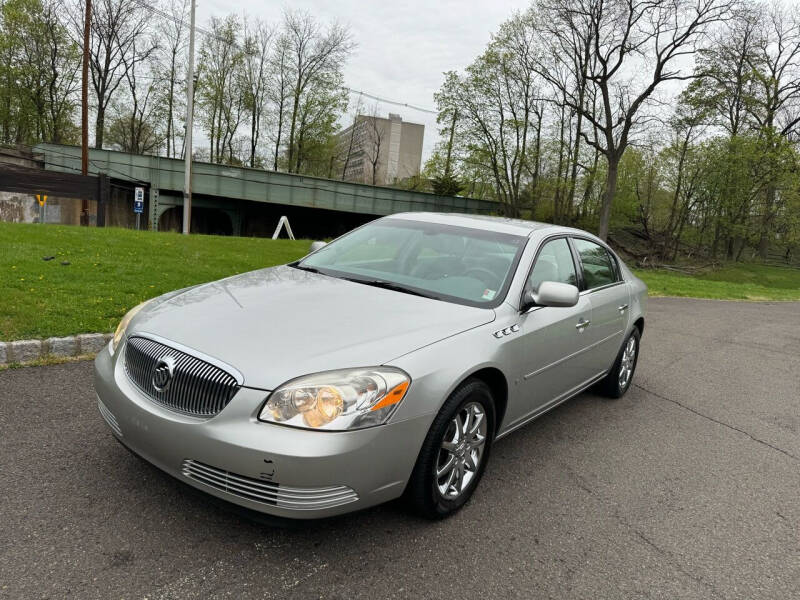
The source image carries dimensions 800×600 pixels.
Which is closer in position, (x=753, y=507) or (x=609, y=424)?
(x=753, y=507)

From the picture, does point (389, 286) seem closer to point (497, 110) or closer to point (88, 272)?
point (88, 272)

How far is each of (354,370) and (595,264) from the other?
3.02 meters

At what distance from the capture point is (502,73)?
3716 cm

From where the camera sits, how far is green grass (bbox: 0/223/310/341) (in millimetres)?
5441

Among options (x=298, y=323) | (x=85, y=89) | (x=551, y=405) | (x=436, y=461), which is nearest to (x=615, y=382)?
(x=551, y=405)

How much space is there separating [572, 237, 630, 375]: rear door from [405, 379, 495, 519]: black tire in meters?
1.64

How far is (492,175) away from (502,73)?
680cm

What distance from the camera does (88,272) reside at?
755 centimetres

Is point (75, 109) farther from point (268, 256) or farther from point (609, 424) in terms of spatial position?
point (609, 424)

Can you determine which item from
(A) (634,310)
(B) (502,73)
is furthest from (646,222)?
(A) (634,310)

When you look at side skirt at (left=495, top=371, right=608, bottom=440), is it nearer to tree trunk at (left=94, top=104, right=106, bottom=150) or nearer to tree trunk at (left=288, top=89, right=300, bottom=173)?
tree trunk at (left=94, top=104, right=106, bottom=150)

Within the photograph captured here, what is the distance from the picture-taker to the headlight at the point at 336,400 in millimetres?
2285

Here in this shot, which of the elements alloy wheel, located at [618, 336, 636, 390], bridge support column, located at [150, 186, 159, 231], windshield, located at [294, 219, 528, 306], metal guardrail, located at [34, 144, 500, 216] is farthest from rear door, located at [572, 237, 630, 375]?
bridge support column, located at [150, 186, 159, 231]

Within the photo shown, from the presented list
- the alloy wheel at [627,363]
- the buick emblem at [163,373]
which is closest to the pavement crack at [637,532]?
the alloy wheel at [627,363]
